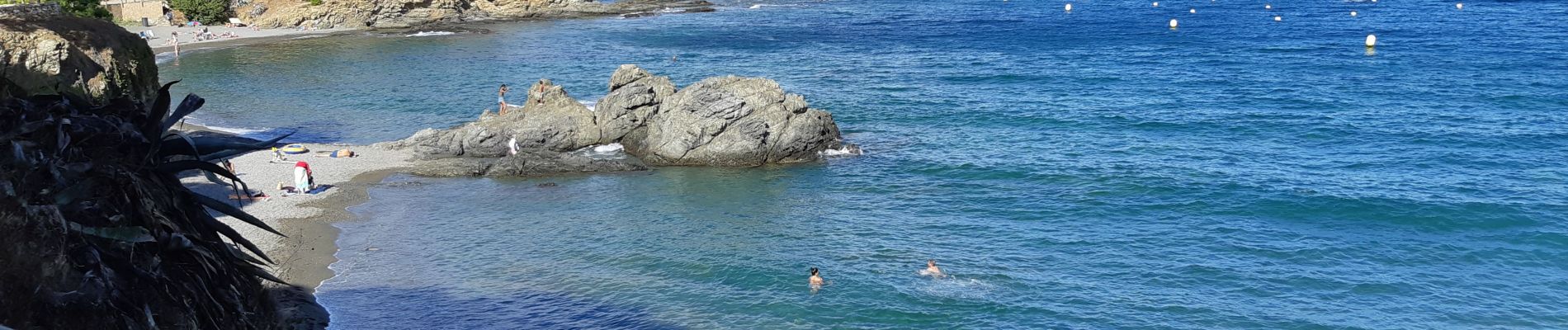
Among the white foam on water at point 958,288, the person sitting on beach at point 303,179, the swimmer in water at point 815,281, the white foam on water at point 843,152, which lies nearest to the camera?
the white foam on water at point 958,288

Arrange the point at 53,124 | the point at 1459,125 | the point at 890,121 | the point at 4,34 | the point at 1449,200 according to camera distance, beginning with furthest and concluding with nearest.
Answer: the point at 890,121, the point at 1459,125, the point at 1449,200, the point at 4,34, the point at 53,124

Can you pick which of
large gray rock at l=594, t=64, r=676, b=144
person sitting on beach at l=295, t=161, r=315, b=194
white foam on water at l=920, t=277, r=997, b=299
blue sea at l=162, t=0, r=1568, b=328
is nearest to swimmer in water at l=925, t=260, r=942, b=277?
white foam on water at l=920, t=277, r=997, b=299

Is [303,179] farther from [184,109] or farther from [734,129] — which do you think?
[184,109]

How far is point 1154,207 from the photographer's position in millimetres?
31750

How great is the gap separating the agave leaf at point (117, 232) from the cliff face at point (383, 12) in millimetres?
78414

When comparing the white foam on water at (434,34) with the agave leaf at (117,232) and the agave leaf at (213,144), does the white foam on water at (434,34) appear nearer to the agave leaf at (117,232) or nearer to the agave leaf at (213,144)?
the agave leaf at (213,144)

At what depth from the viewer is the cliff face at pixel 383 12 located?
84.8m

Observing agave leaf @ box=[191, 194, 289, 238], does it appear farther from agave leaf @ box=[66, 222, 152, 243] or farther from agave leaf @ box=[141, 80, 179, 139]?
agave leaf @ box=[66, 222, 152, 243]

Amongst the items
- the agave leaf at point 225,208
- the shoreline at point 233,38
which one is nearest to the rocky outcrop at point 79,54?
the agave leaf at point 225,208

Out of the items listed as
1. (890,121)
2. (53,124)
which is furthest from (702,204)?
(53,124)

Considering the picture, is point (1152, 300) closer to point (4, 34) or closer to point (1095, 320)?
point (1095, 320)

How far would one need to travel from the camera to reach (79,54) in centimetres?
2583

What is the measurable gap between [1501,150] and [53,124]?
130ft

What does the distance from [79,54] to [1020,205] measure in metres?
22.5
